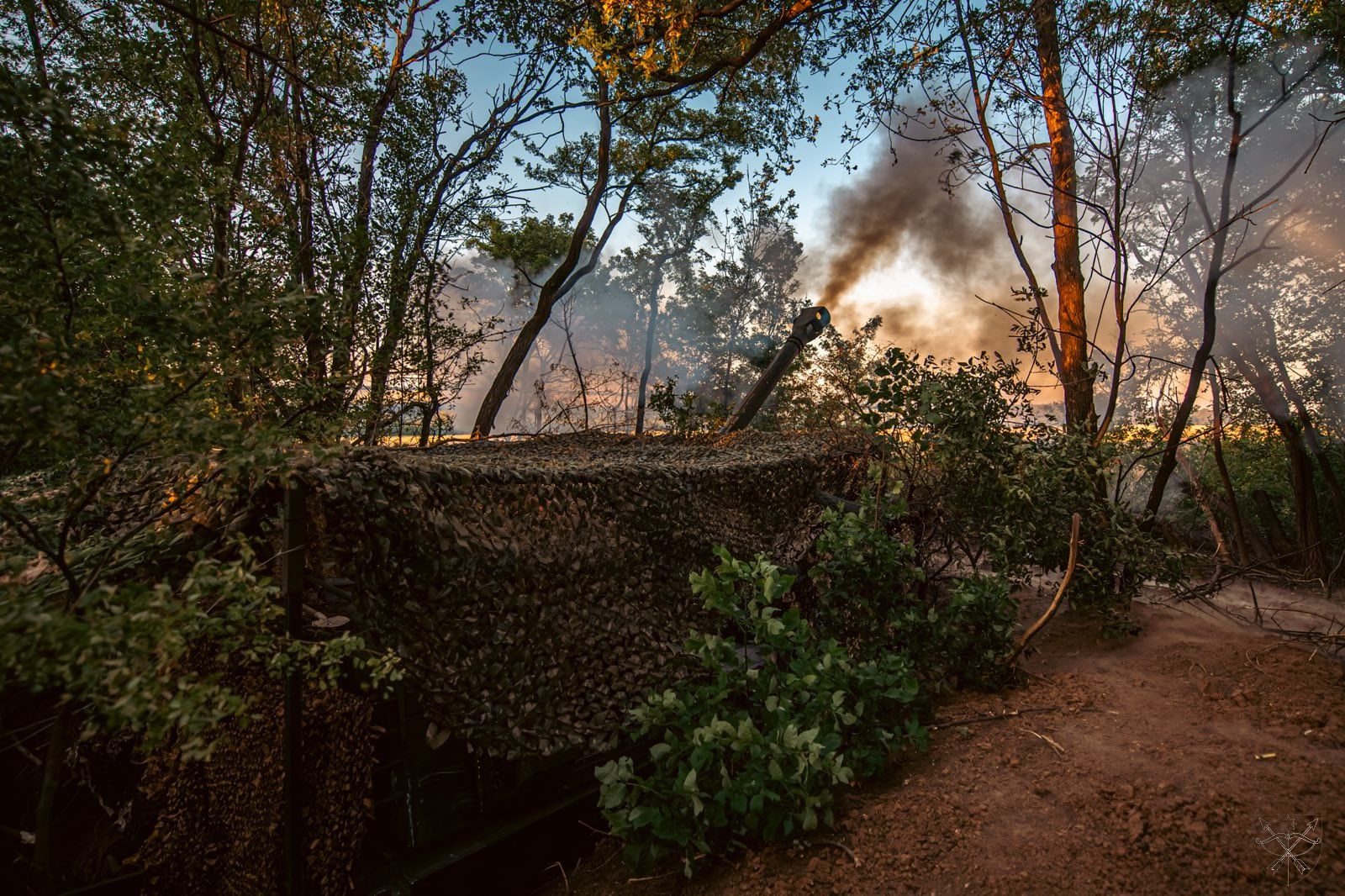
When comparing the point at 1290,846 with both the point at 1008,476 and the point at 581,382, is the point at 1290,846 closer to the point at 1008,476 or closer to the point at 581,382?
the point at 1008,476

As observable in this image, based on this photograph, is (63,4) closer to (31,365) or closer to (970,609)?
(31,365)

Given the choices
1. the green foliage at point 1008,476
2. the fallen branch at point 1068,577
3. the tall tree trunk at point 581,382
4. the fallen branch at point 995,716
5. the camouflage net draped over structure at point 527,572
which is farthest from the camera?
the tall tree trunk at point 581,382

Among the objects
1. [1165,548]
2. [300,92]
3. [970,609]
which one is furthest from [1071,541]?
[300,92]

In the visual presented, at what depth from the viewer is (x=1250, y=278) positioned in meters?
10.7

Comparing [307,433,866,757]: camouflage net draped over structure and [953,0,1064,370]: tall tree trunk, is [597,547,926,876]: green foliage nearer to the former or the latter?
[307,433,866,757]: camouflage net draped over structure

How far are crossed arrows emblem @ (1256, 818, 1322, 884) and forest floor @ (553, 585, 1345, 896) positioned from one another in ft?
0.06

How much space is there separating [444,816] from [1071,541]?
4.14 meters

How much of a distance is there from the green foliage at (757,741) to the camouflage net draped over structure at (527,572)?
0.47 m

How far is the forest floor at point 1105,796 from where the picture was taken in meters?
2.30

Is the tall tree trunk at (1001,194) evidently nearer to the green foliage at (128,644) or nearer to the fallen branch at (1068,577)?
the fallen branch at (1068,577)

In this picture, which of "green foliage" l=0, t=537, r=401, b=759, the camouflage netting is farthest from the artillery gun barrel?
"green foliage" l=0, t=537, r=401, b=759

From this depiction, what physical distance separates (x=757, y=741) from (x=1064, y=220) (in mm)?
6087

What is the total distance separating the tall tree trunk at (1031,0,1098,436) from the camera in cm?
592

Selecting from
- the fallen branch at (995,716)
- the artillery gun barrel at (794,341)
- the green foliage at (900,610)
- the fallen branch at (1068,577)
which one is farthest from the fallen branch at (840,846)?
the artillery gun barrel at (794,341)
